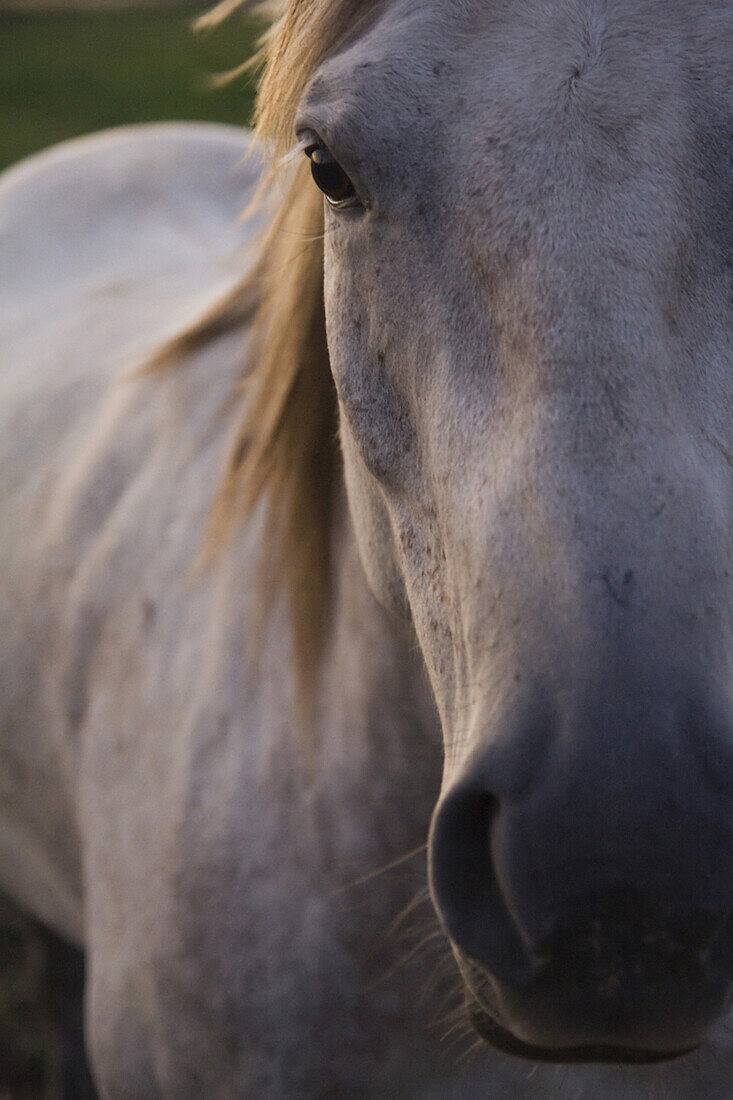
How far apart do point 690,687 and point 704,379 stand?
0.91 feet

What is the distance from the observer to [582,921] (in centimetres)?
77

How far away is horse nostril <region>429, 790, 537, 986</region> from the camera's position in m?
0.83

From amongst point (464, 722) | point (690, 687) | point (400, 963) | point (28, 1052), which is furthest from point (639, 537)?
point (28, 1052)

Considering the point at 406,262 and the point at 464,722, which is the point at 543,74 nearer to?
the point at 406,262

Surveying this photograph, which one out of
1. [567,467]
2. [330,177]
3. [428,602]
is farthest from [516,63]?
[428,602]

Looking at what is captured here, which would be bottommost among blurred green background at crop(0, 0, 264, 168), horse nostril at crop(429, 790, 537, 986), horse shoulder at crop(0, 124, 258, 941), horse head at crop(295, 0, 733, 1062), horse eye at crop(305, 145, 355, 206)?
blurred green background at crop(0, 0, 264, 168)

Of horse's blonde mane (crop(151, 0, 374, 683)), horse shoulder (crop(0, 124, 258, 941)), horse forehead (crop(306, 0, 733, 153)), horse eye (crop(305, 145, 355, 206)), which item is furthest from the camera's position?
horse shoulder (crop(0, 124, 258, 941))

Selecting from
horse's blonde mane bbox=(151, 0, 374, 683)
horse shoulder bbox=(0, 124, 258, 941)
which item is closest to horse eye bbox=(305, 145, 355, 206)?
horse's blonde mane bbox=(151, 0, 374, 683)

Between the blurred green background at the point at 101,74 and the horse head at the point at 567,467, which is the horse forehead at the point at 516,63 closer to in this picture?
the horse head at the point at 567,467

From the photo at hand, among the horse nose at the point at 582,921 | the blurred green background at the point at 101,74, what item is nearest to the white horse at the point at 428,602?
the horse nose at the point at 582,921

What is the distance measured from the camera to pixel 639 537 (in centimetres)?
80

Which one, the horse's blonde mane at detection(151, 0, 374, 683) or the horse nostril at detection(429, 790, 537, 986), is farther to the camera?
the horse's blonde mane at detection(151, 0, 374, 683)

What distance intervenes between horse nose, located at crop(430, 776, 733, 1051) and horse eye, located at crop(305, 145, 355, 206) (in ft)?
2.10

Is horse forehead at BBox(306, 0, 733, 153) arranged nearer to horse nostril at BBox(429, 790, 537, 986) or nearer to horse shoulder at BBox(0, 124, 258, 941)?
horse nostril at BBox(429, 790, 537, 986)
